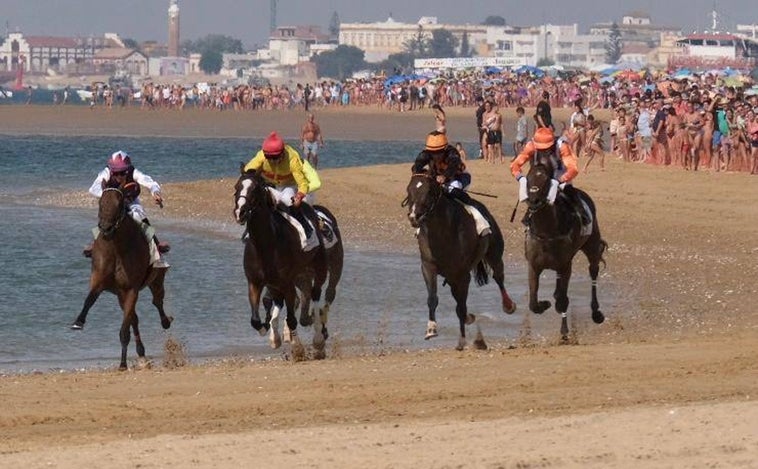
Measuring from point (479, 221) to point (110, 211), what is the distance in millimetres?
3471

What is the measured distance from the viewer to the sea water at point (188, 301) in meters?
19.3

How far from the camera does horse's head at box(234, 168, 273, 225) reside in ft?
51.2

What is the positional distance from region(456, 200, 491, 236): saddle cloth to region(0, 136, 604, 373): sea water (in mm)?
2116

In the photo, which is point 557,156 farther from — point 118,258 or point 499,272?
point 118,258

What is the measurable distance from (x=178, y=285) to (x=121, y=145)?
42.7 metres

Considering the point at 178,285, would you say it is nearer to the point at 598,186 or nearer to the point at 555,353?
the point at 555,353

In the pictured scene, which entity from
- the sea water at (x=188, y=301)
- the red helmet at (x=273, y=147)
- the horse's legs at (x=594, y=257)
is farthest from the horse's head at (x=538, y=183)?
the sea water at (x=188, y=301)

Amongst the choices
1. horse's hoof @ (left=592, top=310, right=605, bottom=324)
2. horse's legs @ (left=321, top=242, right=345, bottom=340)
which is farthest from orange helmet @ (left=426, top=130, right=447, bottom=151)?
horse's hoof @ (left=592, top=310, right=605, bottom=324)

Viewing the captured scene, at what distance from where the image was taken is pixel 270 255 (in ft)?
52.9

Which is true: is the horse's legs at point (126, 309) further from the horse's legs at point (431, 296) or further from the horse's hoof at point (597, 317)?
the horse's hoof at point (597, 317)

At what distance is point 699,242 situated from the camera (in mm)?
27297

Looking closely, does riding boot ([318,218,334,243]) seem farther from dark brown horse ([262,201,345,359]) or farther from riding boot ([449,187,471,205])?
riding boot ([449,187,471,205])

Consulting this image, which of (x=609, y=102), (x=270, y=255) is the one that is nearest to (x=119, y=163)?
(x=270, y=255)

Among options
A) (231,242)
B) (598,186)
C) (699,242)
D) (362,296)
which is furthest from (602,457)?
(598,186)
